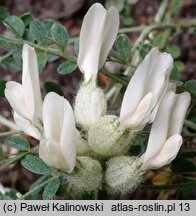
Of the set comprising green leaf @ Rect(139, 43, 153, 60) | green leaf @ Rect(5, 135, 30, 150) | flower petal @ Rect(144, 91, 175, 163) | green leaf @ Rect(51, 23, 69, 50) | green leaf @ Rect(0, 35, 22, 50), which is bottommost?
green leaf @ Rect(5, 135, 30, 150)

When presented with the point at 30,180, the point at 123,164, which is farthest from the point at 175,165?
the point at 30,180

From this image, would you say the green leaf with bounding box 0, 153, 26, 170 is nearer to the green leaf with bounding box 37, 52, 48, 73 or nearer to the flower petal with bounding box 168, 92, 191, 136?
the green leaf with bounding box 37, 52, 48, 73

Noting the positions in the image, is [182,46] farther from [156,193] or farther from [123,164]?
[123,164]

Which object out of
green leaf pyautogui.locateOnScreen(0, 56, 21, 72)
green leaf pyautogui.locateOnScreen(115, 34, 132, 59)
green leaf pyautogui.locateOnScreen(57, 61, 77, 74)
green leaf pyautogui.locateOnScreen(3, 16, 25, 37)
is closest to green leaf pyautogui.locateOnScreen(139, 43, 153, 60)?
green leaf pyautogui.locateOnScreen(115, 34, 132, 59)

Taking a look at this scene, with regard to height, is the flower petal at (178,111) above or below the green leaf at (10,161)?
above

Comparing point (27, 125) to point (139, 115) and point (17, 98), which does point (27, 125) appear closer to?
point (17, 98)

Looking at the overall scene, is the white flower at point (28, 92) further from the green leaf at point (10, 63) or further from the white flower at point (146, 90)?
the green leaf at point (10, 63)

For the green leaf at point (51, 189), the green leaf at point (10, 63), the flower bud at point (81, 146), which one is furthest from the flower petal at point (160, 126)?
the green leaf at point (10, 63)

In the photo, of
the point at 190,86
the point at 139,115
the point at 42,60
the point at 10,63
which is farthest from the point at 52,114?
the point at 10,63
